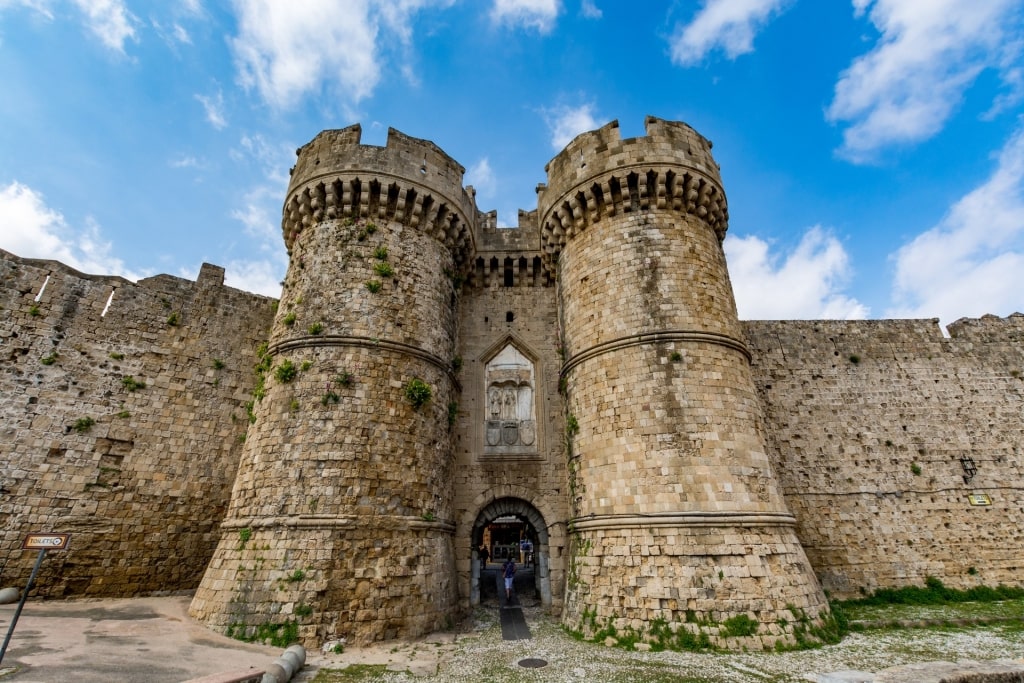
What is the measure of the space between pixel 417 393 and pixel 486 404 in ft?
8.32

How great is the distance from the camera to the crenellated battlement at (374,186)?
10961mm

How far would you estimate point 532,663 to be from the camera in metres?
6.75

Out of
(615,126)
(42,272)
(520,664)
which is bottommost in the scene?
(520,664)

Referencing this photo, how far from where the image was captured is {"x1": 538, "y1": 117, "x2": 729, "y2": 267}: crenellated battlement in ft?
35.0

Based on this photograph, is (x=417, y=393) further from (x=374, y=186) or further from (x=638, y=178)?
(x=638, y=178)

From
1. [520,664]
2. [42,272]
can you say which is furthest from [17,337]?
[520,664]

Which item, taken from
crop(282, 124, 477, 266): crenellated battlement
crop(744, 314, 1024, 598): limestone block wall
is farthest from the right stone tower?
crop(744, 314, 1024, 598): limestone block wall

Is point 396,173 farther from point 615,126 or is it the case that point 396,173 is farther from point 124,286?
point 124,286

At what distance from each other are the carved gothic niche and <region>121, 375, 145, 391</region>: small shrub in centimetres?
743

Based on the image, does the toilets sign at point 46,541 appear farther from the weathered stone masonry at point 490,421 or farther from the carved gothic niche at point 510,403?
the carved gothic niche at point 510,403

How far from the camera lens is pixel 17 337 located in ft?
31.4

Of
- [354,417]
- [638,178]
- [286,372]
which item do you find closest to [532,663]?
[354,417]

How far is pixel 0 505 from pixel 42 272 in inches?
183

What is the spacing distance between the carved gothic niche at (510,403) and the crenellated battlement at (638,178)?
10.9ft
